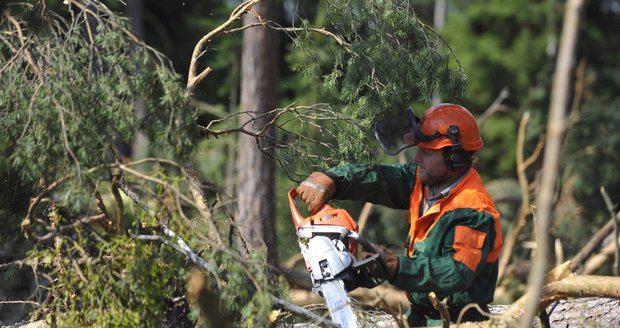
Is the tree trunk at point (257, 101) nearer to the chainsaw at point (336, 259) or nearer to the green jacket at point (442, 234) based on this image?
the green jacket at point (442, 234)

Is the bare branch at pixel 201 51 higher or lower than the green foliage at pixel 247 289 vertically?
higher

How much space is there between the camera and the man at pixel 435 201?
170 inches

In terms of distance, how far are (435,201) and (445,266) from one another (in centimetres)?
45

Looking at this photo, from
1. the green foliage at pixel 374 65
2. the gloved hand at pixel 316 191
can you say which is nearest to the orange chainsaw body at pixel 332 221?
the gloved hand at pixel 316 191

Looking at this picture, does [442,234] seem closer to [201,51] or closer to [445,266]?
[445,266]

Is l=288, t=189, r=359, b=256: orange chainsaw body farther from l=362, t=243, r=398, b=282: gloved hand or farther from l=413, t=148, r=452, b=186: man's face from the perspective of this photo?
l=413, t=148, r=452, b=186: man's face

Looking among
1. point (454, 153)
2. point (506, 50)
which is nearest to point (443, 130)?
point (454, 153)

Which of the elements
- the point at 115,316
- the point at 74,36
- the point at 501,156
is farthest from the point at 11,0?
the point at 501,156

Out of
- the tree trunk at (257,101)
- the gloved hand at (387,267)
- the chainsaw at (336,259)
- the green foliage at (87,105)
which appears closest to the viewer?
the green foliage at (87,105)

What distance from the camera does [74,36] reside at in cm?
432

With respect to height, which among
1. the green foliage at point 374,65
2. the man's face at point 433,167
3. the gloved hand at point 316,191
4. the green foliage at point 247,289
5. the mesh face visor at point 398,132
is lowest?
the green foliage at point 247,289

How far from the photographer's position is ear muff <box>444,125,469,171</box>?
4574mm

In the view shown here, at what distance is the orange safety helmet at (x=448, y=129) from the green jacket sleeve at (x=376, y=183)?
36cm

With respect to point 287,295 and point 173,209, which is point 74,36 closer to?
point 173,209
